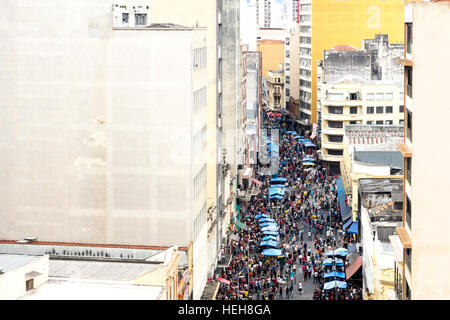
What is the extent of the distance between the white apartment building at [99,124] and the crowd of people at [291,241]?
43.9 feet

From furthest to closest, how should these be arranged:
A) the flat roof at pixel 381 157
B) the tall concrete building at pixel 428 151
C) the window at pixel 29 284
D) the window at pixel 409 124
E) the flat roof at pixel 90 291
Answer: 1. the flat roof at pixel 381 157
2. the window at pixel 29 284
3. the flat roof at pixel 90 291
4. the window at pixel 409 124
5. the tall concrete building at pixel 428 151

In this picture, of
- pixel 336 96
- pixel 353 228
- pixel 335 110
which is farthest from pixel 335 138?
pixel 353 228

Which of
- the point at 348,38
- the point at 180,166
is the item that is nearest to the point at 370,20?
the point at 348,38

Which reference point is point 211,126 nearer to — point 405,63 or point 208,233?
point 208,233

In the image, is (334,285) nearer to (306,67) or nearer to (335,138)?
(335,138)

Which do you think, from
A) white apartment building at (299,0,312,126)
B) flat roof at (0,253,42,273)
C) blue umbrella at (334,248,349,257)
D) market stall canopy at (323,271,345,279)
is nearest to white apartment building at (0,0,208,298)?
flat roof at (0,253,42,273)

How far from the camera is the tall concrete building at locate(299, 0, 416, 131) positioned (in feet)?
533

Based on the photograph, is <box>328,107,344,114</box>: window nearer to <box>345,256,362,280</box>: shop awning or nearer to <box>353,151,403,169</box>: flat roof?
<box>353,151,403,169</box>: flat roof

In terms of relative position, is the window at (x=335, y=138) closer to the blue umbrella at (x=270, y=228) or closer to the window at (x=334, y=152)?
the window at (x=334, y=152)

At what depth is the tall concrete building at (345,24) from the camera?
162 metres

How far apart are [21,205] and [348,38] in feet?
Result: 387

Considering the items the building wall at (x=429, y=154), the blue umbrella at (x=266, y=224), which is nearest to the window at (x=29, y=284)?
the building wall at (x=429, y=154)

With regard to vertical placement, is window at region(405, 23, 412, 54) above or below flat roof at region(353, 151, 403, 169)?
above

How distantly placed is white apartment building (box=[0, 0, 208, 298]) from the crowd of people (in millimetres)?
13389
